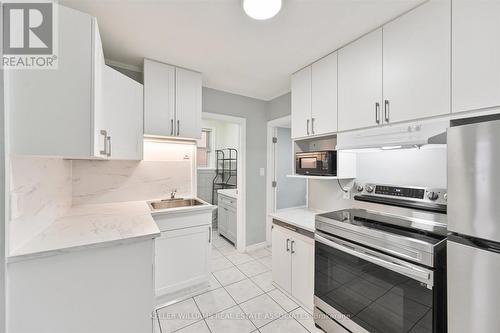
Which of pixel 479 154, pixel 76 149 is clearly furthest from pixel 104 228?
pixel 479 154

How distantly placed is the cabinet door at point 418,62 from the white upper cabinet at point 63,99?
200 centimetres

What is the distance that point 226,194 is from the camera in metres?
3.68

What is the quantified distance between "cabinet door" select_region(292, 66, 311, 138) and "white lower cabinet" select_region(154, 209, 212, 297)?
1383 mm

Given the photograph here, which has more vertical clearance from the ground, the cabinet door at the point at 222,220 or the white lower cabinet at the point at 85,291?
the white lower cabinet at the point at 85,291

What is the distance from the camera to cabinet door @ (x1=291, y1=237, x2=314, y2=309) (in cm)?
187

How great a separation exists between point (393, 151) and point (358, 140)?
40 centimetres

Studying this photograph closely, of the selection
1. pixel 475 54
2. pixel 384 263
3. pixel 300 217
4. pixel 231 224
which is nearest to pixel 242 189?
pixel 231 224

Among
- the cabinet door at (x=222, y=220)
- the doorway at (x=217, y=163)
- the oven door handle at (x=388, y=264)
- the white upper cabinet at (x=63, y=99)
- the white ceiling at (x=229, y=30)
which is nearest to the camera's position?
the white upper cabinet at (x=63, y=99)

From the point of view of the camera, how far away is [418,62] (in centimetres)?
141

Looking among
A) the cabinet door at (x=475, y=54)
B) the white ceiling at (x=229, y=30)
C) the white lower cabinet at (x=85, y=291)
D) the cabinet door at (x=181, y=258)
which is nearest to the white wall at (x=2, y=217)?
the white lower cabinet at (x=85, y=291)

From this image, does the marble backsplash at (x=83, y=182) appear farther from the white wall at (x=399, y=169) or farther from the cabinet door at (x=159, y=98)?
the white wall at (x=399, y=169)

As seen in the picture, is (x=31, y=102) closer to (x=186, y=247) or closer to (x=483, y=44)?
(x=186, y=247)

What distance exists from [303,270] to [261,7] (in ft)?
7.05

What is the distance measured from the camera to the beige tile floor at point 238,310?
1768 mm
